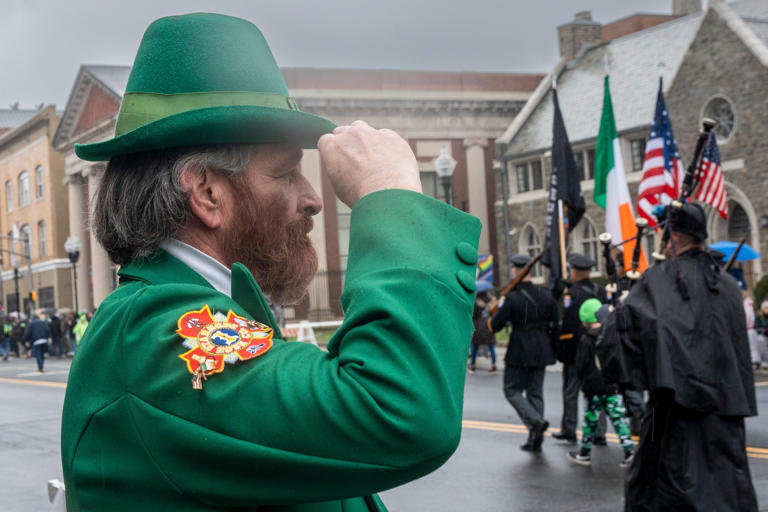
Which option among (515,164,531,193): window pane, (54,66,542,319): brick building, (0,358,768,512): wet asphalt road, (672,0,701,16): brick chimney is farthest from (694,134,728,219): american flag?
(672,0,701,16): brick chimney

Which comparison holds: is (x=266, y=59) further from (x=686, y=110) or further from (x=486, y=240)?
(x=486, y=240)

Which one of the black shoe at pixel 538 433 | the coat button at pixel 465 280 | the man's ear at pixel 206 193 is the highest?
the man's ear at pixel 206 193

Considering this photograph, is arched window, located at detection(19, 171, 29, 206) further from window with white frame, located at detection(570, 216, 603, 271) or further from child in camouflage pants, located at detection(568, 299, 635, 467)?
child in camouflage pants, located at detection(568, 299, 635, 467)

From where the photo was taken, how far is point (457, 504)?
7.39 metres

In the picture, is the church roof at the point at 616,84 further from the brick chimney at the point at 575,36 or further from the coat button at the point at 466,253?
the coat button at the point at 466,253

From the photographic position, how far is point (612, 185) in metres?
13.6

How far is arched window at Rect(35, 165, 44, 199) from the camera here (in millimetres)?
54500

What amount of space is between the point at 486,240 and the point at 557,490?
3565 cm

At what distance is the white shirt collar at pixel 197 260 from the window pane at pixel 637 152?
33.6 m

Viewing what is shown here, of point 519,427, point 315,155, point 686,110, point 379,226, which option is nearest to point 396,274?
point 379,226

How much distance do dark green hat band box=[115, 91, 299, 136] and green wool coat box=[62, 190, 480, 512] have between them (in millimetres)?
306

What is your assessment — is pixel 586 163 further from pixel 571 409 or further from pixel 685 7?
pixel 571 409

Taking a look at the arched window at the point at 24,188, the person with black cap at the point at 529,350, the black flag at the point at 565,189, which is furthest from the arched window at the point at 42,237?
the person with black cap at the point at 529,350

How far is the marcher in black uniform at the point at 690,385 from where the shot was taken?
15.8 feet
